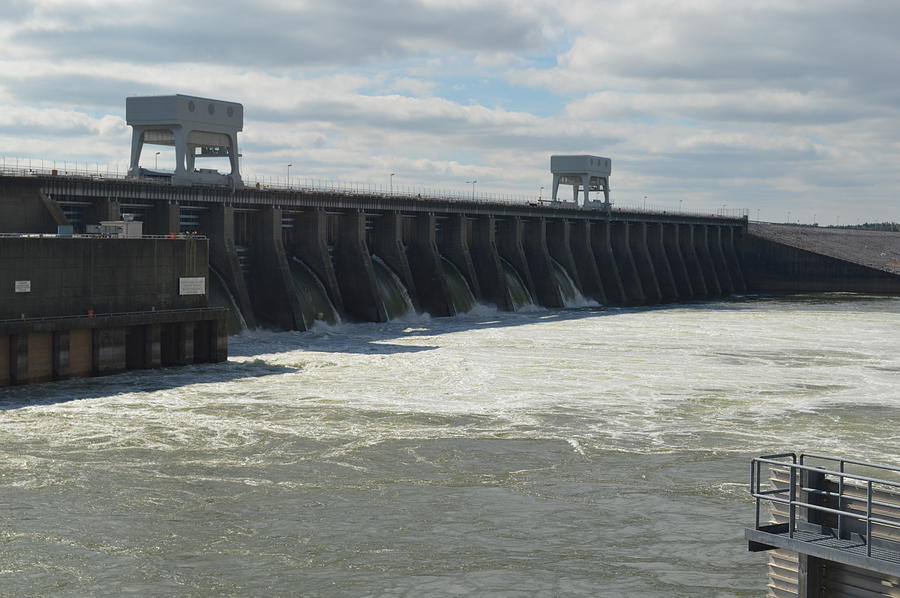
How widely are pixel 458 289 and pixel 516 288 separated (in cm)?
866

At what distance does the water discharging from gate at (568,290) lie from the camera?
307ft

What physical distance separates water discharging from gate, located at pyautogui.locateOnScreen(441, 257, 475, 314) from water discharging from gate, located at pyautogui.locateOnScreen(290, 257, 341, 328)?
12.9 m

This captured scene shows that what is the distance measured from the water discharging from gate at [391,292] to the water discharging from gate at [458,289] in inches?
183

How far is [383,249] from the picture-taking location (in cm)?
7562

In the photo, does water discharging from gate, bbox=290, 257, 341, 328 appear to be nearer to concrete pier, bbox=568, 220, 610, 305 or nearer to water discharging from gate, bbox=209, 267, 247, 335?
water discharging from gate, bbox=209, 267, 247, 335

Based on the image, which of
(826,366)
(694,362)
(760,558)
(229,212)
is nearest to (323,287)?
(229,212)

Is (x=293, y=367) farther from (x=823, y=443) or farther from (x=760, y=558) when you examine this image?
(x=760, y=558)

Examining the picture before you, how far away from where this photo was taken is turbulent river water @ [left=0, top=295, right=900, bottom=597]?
20172 mm

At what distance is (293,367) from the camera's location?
46562mm

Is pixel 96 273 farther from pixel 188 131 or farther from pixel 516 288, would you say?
pixel 516 288

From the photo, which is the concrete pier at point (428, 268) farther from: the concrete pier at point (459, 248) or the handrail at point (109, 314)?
the handrail at point (109, 314)

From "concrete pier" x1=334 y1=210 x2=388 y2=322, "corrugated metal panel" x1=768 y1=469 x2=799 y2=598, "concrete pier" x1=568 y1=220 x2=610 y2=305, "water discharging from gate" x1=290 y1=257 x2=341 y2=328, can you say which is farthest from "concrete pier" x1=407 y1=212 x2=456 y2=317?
"corrugated metal panel" x1=768 y1=469 x2=799 y2=598

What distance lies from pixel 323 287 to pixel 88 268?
2335 cm

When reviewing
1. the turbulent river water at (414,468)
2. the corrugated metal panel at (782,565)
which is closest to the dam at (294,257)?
the turbulent river water at (414,468)
